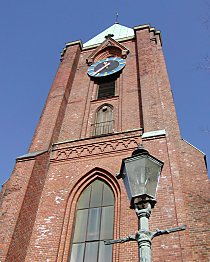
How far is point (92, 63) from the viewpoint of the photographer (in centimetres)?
1861

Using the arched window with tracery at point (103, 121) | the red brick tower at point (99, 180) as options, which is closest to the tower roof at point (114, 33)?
the red brick tower at point (99, 180)

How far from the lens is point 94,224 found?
952 cm

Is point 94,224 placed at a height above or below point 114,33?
below

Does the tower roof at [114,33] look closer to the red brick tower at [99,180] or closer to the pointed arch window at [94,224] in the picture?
the red brick tower at [99,180]

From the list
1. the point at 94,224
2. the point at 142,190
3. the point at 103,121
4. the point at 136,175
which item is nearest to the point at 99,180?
the point at 94,224

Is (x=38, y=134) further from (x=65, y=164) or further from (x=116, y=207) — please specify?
(x=116, y=207)

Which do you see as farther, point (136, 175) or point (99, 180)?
point (99, 180)

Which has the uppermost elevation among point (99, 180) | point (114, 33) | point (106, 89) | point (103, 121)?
point (114, 33)

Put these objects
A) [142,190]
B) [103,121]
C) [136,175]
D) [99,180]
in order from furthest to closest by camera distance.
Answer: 1. [103,121]
2. [99,180]
3. [136,175]
4. [142,190]

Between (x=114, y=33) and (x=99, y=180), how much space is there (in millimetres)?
16650

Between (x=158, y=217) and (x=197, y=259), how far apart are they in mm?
1291

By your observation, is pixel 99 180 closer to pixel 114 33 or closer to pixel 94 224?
pixel 94 224

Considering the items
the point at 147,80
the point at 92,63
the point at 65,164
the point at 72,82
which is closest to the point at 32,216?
the point at 65,164

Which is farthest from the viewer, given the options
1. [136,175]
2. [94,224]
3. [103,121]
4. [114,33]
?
[114,33]
